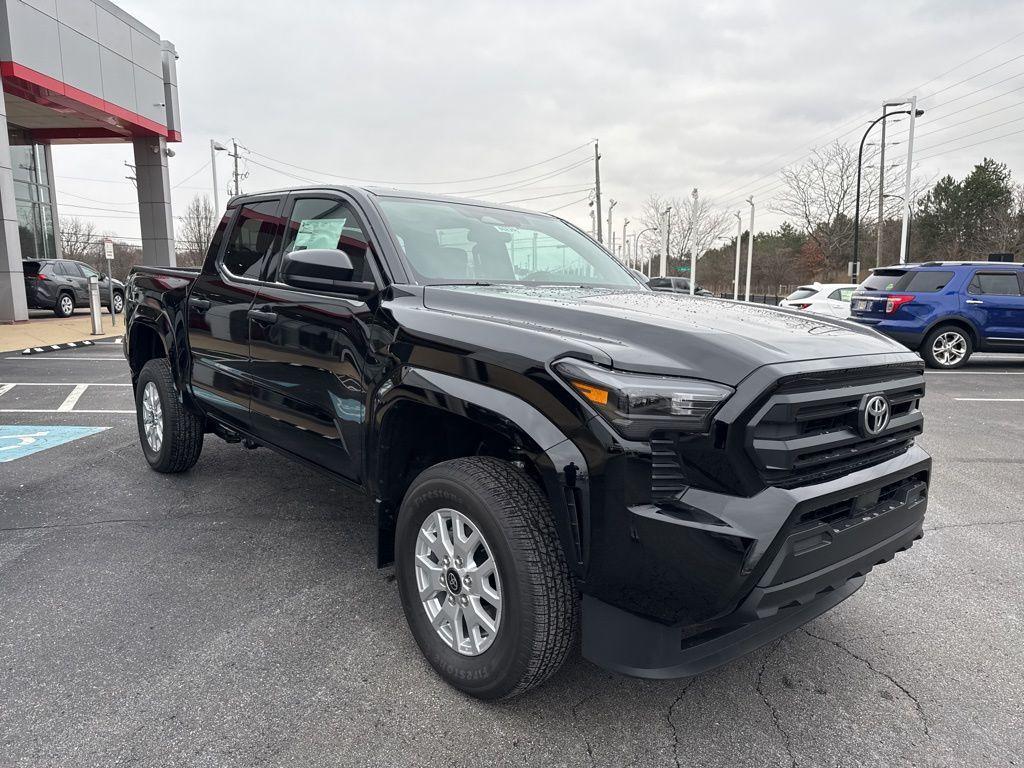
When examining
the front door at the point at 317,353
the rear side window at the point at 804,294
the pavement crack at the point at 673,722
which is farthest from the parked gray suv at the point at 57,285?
the pavement crack at the point at 673,722

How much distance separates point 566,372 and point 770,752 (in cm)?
139

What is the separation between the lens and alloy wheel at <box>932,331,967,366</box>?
1198 cm

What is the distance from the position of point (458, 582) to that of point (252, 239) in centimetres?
256

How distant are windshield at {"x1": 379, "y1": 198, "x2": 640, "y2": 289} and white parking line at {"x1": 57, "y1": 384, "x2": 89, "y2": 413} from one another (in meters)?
6.30

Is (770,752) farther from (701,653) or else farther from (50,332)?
(50,332)

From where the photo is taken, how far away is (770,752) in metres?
2.27

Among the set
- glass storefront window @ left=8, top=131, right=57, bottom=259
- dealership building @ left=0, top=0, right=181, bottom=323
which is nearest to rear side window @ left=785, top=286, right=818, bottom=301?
dealership building @ left=0, top=0, right=181, bottom=323

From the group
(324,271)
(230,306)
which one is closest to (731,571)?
(324,271)

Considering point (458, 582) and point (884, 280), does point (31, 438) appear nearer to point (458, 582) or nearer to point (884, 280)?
point (458, 582)

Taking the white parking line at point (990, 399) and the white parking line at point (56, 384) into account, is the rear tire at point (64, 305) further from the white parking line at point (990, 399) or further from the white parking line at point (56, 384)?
the white parking line at point (990, 399)

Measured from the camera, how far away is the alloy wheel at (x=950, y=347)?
39.3ft

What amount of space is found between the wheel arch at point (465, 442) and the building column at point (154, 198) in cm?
2454

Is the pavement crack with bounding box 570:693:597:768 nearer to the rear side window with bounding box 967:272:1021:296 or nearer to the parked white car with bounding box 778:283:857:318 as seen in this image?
the rear side window with bounding box 967:272:1021:296

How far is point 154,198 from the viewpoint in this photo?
962 inches
